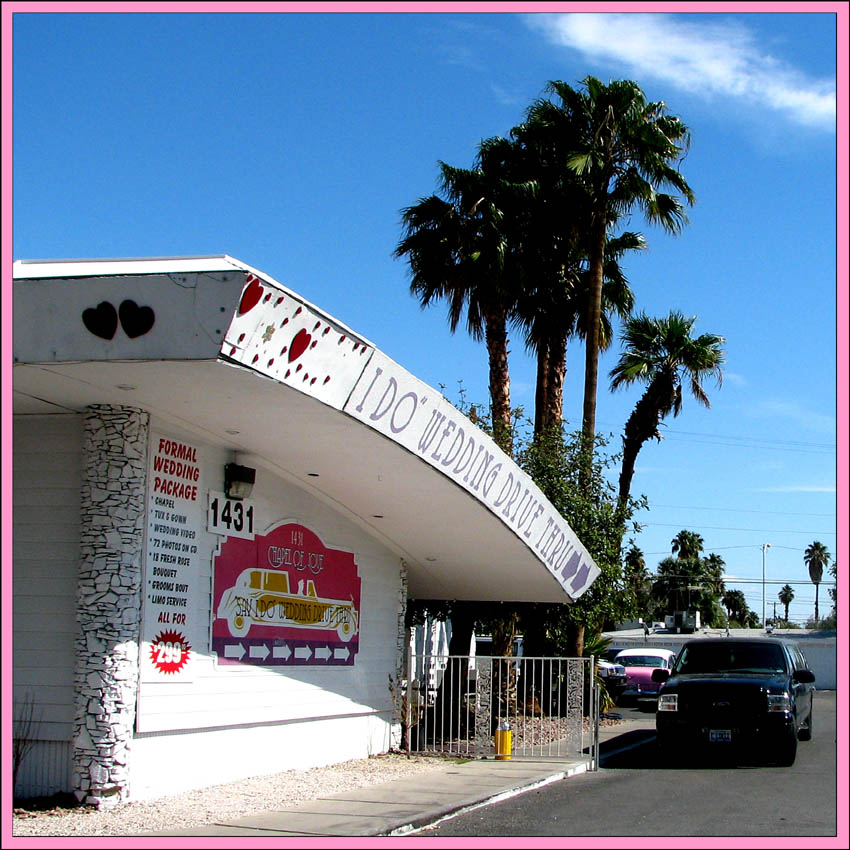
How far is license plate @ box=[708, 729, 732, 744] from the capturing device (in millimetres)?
14438

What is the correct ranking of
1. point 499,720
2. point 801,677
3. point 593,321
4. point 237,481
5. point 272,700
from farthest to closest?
point 593,321
point 801,677
point 499,720
point 272,700
point 237,481

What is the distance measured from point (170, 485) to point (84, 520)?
98 cm

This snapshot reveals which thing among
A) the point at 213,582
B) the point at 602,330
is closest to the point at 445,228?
the point at 602,330

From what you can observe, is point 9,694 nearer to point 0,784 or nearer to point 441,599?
point 0,784

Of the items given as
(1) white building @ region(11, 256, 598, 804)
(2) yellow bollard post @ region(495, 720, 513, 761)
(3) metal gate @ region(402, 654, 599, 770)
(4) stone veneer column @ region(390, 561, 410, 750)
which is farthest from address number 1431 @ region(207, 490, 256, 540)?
(2) yellow bollard post @ region(495, 720, 513, 761)

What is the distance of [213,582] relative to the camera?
11.4 meters

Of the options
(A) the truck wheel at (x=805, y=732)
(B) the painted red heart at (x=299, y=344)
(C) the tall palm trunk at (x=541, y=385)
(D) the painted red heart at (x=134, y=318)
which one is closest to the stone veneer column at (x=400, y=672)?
(A) the truck wheel at (x=805, y=732)

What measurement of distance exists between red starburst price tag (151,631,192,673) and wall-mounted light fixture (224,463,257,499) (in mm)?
1698

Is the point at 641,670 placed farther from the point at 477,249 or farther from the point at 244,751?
the point at 244,751

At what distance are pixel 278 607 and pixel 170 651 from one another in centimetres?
223

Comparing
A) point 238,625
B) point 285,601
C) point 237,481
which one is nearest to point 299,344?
point 237,481

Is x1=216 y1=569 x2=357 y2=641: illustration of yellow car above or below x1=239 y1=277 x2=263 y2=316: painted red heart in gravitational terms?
below

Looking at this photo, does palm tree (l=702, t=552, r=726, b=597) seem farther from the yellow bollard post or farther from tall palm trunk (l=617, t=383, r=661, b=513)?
the yellow bollard post

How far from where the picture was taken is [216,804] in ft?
33.8
